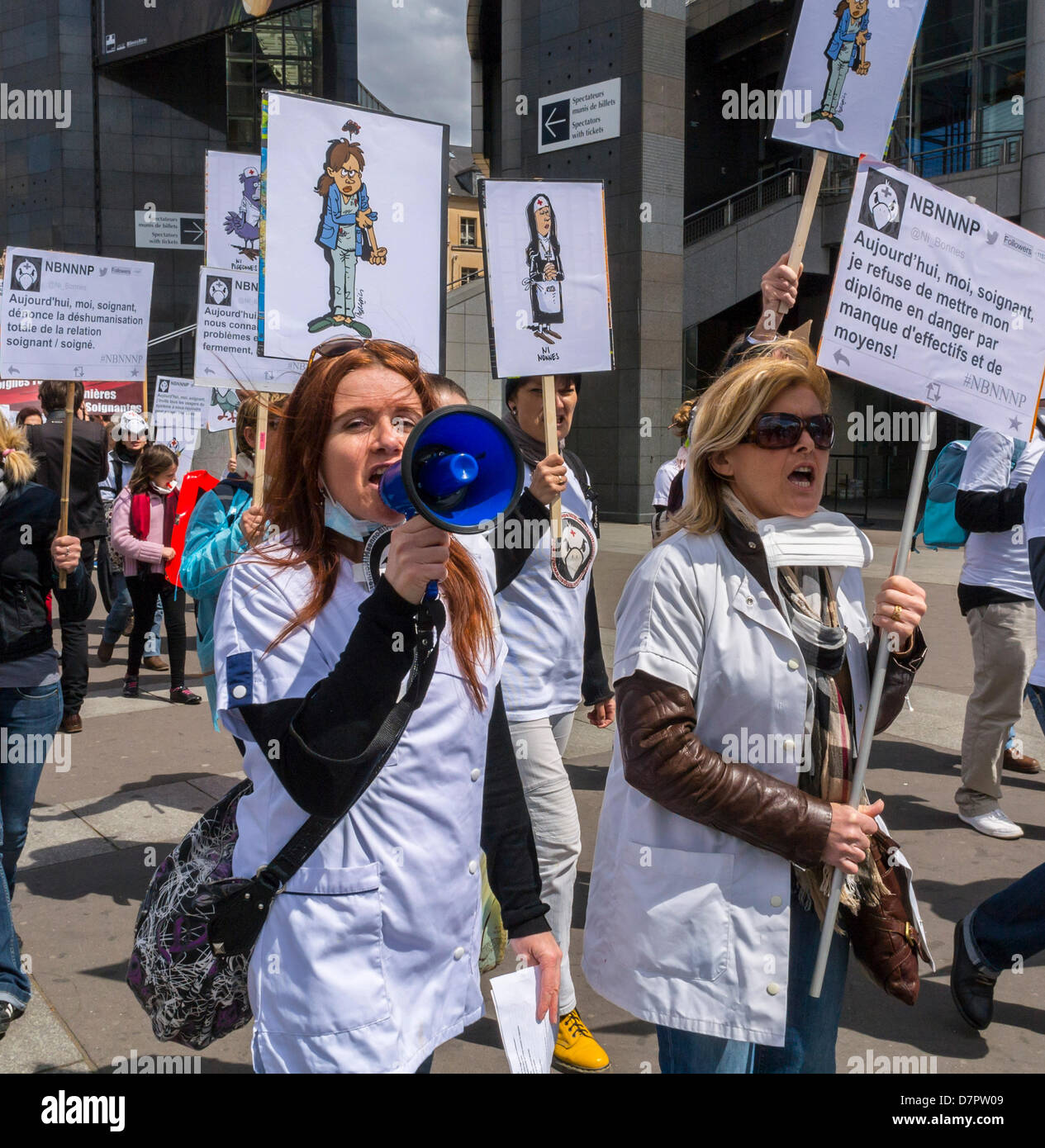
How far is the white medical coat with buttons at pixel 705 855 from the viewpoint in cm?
216

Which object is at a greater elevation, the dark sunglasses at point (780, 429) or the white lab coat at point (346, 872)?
the dark sunglasses at point (780, 429)

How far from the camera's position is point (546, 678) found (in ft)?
12.1

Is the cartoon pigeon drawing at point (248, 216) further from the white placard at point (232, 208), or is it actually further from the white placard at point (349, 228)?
the white placard at point (349, 228)

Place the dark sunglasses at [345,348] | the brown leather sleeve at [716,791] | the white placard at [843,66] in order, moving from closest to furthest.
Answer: the dark sunglasses at [345,348] → the brown leather sleeve at [716,791] → the white placard at [843,66]

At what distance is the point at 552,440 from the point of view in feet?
12.5

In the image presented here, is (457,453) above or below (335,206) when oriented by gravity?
below

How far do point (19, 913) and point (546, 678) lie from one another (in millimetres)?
2471

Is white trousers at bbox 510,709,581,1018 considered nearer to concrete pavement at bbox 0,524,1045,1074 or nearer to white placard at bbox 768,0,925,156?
concrete pavement at bbox 0,524,1045,1074

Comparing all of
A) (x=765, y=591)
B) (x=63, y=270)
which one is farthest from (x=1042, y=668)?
(x=63, y=270)

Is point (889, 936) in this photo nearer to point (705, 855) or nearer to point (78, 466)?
point (705, 855)

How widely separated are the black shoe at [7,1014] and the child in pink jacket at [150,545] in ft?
15.5

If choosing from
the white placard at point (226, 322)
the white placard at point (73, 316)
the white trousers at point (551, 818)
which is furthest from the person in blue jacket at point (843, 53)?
the white placard at point (73, 316)

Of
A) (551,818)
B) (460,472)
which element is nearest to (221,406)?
(551,818)
